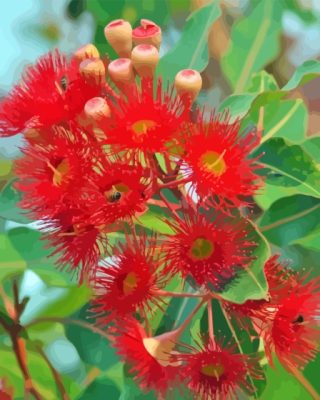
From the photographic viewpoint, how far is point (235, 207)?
3.48 feet

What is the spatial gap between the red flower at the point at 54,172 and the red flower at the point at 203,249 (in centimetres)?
12

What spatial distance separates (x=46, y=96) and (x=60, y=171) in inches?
3.7

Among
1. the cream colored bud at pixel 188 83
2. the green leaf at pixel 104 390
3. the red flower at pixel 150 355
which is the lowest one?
the green leaf at pixel 104 390

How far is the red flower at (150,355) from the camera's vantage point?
109 centimetres

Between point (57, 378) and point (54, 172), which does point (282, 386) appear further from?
point (54, 172)

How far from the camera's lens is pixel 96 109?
40.5 inches

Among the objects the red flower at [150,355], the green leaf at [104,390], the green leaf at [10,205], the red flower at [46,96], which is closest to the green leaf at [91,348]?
the green leaf at [104,390]

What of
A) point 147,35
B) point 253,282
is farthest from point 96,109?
point 253,282

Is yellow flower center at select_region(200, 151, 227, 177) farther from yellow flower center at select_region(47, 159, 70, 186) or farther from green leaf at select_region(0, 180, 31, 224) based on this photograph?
green leaf at select_region(0, 180, 31, 224)

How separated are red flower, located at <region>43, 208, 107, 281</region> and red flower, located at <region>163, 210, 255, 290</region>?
0.29 ft

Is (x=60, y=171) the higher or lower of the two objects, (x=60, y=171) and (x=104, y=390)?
the higher

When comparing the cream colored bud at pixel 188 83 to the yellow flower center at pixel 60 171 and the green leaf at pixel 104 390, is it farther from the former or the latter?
the green leaf at pixel 104 390

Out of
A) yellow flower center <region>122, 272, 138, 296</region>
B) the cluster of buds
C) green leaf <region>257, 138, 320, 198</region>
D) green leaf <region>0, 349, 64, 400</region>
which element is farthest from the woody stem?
green leaf <region>0, 349, 64, 400</region>

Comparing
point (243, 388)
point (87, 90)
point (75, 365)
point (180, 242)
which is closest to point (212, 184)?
point (180, 242)
